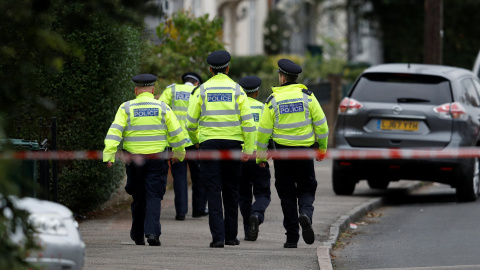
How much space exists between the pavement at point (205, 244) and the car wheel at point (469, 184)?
1091mm

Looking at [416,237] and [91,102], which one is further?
[91,102]

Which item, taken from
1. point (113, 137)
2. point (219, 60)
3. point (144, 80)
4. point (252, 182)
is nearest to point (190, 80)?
point (252, 182)

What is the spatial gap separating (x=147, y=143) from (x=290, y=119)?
133 cm

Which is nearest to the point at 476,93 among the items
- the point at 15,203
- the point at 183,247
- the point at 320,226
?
the point at 320,226

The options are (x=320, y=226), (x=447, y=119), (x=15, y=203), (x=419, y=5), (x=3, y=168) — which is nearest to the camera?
(x=3, y=168)

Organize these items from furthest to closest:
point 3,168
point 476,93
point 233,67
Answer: point 233,67 → point 476,93 → point 3,168

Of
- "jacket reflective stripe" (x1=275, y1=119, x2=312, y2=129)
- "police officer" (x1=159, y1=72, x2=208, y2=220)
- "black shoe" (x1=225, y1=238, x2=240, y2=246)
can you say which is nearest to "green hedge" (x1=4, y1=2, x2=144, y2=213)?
"police officer" (x1=159, y1=72, x2=208, y2=220)

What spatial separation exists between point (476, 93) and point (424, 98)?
1301mm

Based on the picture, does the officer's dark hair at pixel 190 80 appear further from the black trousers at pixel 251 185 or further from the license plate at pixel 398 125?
the license plate at pixel 398 125

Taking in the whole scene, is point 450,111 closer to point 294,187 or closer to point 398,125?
point 398,125

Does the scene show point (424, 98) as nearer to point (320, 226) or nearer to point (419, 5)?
point (320, 226)

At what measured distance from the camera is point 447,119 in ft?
42.9

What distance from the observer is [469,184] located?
533 inches

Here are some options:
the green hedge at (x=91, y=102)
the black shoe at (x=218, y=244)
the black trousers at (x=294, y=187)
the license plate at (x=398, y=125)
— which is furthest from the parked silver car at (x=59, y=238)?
the license plate at (x=398, y=125)
